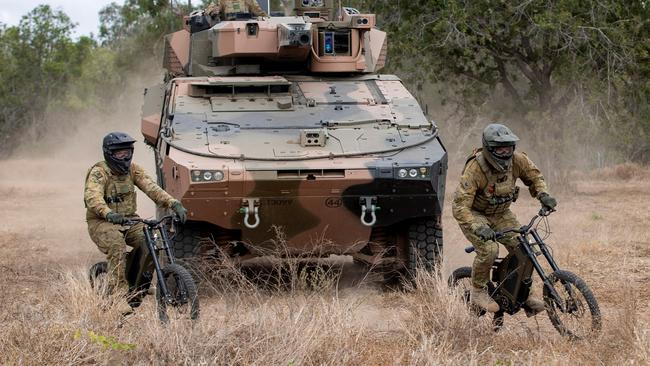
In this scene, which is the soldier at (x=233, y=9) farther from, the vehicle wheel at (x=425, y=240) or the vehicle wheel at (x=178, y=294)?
the vehicle wheel at (x=178, y=294)

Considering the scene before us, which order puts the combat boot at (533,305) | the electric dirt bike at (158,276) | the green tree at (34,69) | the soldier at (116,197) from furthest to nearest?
the green tree at (34,69), the soldier at (116,197), the combat boot at (533,305), the electric dirt bike at (158,276)

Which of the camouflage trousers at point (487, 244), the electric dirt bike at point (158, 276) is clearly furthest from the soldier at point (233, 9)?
the camouflage trousers at point (487, 244)

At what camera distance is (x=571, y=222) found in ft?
50.4

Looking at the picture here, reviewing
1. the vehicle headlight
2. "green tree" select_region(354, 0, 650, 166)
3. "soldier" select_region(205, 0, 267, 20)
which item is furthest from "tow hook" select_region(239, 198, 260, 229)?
"green tree" select_region(354, 0, 650, 166)

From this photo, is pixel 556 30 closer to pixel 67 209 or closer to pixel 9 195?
pixel 67 209

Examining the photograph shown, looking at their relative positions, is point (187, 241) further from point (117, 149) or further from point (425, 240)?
point (425, 240)

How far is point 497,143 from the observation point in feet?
24.6

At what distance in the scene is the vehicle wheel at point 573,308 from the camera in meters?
6.88

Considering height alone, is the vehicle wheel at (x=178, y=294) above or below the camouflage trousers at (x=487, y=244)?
below

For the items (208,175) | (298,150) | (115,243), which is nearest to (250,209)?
(208,175)

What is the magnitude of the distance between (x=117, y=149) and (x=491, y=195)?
274 centimetres

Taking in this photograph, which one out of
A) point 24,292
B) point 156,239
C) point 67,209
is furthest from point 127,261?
point 67,209

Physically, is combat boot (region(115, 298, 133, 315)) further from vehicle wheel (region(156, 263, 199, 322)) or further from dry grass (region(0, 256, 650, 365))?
vehicle wheel (region(156, 263, 199, 322))

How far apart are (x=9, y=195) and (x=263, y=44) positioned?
11.4 meters
